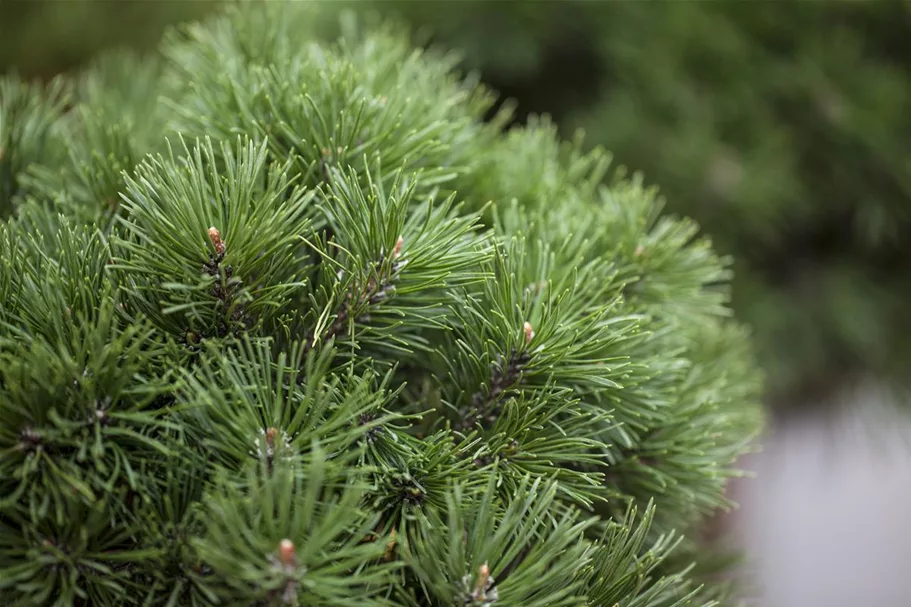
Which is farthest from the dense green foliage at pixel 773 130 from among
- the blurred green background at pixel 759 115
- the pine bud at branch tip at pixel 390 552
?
the pine bud at branch tip at pixel 390 552

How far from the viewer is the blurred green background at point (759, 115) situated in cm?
65

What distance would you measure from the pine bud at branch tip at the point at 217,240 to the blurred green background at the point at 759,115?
53 cm

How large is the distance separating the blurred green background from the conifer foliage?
0.40m

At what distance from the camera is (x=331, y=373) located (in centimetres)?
21

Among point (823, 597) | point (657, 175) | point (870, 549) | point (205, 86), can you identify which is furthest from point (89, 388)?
point (870, 549)

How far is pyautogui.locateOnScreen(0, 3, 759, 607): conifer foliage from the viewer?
0.18 metres

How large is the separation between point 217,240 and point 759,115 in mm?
615

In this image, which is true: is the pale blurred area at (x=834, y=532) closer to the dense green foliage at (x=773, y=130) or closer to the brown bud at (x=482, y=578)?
the dense green foliage at (x=773, y=130)

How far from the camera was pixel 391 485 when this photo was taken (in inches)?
8.4

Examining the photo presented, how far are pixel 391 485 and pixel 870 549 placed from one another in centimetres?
152

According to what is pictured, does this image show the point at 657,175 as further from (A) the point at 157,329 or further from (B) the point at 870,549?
(B) the point at 870,549

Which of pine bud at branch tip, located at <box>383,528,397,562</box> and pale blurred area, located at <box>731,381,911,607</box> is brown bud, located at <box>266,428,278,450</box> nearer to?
pine bud at branch tip, located at <box>383,528,397,562</box>

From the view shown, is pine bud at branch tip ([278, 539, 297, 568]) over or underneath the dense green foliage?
underneath

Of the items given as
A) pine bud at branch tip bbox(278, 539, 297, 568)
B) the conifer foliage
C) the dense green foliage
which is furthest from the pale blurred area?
pine bud at branch tip bbox(278, 539, 297, 568)
